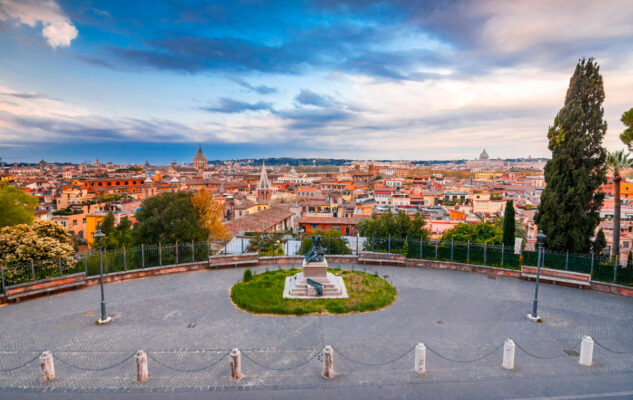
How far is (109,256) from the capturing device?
15.7 m

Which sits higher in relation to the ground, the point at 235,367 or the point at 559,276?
the point at 559,276

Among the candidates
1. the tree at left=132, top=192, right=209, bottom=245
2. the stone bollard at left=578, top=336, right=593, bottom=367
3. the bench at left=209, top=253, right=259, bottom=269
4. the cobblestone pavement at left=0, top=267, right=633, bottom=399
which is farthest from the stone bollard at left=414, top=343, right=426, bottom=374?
the tree at left=132, top=192, right=209, bottom=245

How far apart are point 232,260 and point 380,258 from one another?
25.0 feet

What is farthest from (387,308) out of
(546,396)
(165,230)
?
(165,230)

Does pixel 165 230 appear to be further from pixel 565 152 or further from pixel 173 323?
pixel 565 152

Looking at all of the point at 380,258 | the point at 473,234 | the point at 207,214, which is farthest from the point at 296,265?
the point at 473,234

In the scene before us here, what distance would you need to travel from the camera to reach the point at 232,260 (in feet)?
58.1

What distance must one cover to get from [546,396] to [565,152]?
13.4 metres

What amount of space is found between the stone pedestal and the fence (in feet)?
14.9

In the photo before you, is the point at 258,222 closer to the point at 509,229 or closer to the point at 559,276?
the point at 509,229

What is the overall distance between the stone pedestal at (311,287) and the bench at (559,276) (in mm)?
8509

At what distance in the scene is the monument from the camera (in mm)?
13438

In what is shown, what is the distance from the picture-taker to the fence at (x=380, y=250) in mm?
13695

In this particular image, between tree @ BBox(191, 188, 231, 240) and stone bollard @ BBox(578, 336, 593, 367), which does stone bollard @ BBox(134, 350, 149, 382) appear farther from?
tree @ BBox(191, 188, 231, 240)
